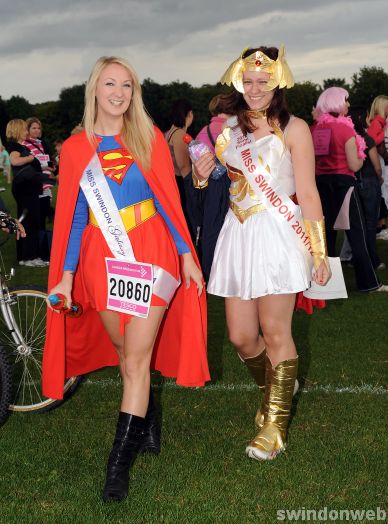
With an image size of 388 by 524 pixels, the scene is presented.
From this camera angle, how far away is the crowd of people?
4.33 m

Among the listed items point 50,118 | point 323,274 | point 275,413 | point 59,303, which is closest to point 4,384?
point 59,303

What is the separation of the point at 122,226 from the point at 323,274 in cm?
107

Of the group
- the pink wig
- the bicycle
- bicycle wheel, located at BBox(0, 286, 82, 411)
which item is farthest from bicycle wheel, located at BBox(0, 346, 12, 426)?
the pink wig

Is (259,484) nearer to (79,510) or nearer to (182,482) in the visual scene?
(182,482)

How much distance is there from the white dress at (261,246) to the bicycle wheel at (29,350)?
1.53 m

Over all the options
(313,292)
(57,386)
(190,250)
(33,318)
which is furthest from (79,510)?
(33,318)

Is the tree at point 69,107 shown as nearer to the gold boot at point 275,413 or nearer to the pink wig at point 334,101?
the pink wig at point 334,101

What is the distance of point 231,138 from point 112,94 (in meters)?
0.80

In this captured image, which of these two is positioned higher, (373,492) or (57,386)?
(57,386)

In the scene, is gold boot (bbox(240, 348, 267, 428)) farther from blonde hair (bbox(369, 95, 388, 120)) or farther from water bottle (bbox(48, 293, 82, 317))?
blonde hair (bbox(369, 95, 388, 120))

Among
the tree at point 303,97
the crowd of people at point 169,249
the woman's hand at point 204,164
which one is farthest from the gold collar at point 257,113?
the tree at point 303,97

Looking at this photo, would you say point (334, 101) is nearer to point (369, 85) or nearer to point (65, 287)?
point (65, 287)

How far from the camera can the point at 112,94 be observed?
169 inches

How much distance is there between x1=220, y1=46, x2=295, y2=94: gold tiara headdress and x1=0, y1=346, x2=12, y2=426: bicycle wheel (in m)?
2.07
